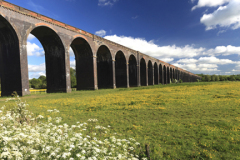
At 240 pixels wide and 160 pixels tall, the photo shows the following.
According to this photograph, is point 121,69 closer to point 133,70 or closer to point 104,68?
point 133,70

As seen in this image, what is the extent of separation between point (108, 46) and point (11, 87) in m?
16.4

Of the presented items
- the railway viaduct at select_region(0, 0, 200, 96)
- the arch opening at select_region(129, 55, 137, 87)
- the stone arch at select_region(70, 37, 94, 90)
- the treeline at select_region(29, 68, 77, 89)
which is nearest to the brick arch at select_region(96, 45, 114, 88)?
the railway viaduct at select_region(0, 0, 200, 96)

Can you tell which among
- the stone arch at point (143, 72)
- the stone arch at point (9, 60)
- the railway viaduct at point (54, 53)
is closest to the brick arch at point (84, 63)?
the railway viaduct at point (54, 53)

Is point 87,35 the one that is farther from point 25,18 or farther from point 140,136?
point 140,136

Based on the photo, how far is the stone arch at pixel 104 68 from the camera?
91.6ft

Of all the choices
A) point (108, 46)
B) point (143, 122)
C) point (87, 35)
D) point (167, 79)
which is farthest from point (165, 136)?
point (167, 79)

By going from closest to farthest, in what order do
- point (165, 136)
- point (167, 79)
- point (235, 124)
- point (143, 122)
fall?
point (165, 136), point (235, 124), point (143, 122), point (167, 79)

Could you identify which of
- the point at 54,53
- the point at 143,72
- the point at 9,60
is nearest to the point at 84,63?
the point at 54,53

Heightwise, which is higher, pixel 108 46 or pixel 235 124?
pixel 108 46

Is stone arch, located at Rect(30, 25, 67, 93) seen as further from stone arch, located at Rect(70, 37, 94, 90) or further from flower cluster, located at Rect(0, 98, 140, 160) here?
flower cluster, located at Rect(0, 98, 140, 160)

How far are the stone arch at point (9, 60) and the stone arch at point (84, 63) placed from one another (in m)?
9.34

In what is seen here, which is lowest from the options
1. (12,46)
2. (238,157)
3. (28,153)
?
(238,157)

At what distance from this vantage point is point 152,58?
148 ft

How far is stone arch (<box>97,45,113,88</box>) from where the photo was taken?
1099 inches
